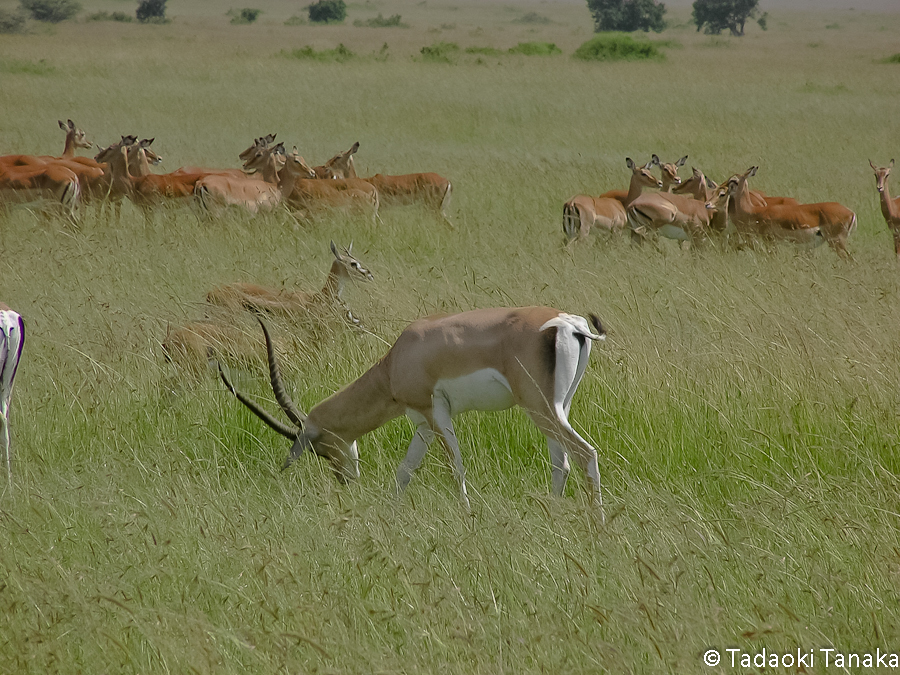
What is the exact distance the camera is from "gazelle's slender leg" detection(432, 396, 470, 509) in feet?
11.3

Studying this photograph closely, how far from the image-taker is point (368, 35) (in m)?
47.0

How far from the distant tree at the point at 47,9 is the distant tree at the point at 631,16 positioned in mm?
32391

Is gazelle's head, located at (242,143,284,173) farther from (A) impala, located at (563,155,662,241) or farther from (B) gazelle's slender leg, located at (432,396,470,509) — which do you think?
(B) gazelle's slender leg, located at (432,396,470,509)

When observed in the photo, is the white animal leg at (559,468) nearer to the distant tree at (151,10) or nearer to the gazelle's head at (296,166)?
the gazelle's head at (296,166)

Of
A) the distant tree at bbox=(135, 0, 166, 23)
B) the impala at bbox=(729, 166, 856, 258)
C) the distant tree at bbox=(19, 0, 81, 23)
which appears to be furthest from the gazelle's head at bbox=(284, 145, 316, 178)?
the distant tree at bbox=(135, 0, 166, 23)

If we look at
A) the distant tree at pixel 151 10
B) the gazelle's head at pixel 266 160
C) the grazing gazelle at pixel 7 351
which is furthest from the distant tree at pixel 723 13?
the grazing gazelle at pixel 7 351

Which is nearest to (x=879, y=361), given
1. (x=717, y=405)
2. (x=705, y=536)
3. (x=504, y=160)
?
(x=717, y=405)

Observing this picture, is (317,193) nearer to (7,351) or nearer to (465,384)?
(7,351)

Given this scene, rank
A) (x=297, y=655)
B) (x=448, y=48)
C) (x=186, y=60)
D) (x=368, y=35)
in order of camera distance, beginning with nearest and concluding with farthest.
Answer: (x=297, y=655) < (x=186, y=60) < (x=448, y=48) < (x=368, y=35)

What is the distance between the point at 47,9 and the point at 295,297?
56962mm

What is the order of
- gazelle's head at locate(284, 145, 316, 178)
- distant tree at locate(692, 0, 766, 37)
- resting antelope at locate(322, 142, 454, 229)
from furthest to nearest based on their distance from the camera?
distant tree at locate(692, 0, 766, 37) → resting antelope at locate(322, 142, 454, 229) → gazelle's head at locate(284, 145, 316, 178)

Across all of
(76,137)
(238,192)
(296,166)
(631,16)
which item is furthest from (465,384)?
(631,16)

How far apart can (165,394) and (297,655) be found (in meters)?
2.39

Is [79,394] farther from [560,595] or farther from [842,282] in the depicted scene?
[842,282]
